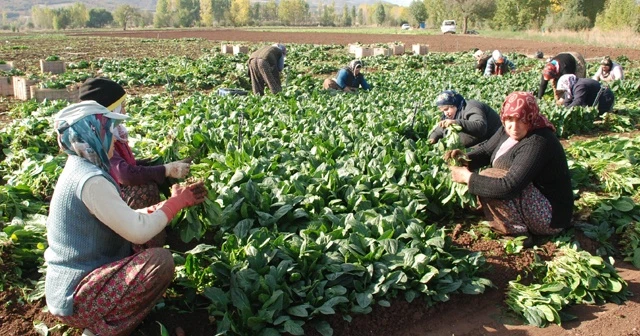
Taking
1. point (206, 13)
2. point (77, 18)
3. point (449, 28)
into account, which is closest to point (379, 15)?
point (206, 13)

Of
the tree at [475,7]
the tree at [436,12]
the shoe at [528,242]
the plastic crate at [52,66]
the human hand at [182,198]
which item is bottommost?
the shoe at [528,242]

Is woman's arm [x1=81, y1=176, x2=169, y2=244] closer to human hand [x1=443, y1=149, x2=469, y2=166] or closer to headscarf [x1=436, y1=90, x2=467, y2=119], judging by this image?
human hand [x1=443, y1=149, x2=469, y2=166]

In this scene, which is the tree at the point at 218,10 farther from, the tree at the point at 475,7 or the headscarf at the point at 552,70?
the headscarf at the point at 552,70

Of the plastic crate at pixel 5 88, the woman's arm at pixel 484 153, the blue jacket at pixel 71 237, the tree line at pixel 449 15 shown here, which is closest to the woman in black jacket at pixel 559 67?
the woman's arm at pixel 484 153

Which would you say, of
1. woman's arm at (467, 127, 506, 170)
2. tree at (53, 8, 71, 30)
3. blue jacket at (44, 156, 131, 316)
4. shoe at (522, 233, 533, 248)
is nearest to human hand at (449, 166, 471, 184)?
woman's arm at (467, 127, 506, 170)

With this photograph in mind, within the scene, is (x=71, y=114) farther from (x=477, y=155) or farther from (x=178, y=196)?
(x=477, y=155)

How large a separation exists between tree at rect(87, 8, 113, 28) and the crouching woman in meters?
121

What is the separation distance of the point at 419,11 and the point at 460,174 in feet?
318

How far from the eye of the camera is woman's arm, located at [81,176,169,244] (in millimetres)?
2973

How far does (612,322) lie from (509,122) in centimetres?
175

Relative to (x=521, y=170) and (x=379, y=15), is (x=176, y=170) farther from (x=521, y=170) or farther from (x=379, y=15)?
(x=379, y=15)

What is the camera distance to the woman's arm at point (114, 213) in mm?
2973

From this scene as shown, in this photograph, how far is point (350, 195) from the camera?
4.99m

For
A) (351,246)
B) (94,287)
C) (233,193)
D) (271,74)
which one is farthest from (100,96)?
(271,74)
